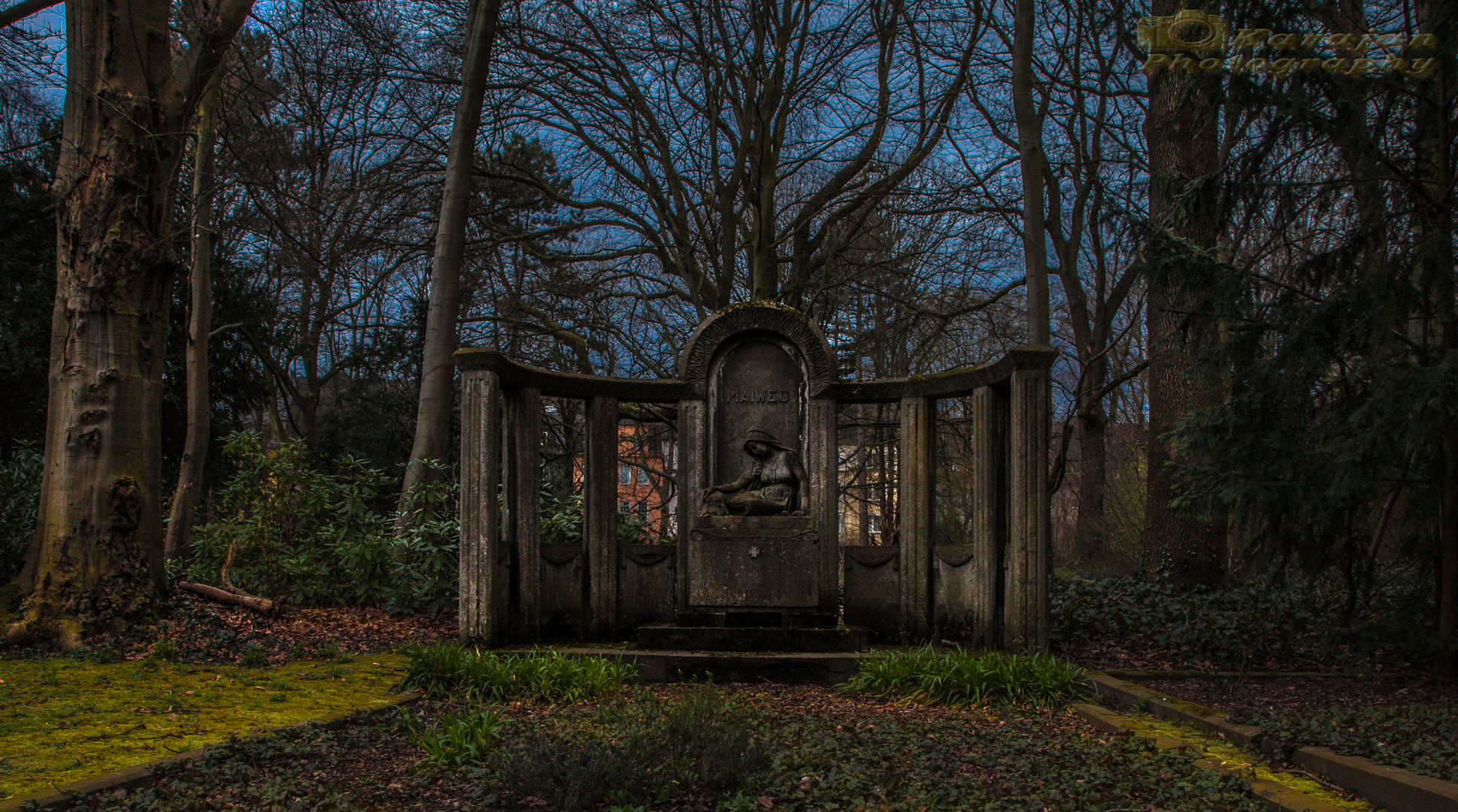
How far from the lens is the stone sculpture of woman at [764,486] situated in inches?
307

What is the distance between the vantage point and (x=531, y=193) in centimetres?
1570

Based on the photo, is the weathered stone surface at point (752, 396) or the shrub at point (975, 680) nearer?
the shrub at point (975, 680)

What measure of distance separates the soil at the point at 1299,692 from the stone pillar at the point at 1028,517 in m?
0.91

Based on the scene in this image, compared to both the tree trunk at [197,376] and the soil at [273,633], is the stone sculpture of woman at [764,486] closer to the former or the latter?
the soil at [273,633]

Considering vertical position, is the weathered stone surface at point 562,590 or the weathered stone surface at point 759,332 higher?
the weathered stone surface at point 759,332

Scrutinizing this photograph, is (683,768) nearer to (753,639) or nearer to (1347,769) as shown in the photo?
(1347,769)

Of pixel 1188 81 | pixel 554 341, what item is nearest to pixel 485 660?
pixel 1188 81

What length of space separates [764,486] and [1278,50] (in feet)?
16.5

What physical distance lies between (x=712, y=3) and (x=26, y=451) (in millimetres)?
9957

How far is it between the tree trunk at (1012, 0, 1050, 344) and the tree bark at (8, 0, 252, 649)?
7.57m

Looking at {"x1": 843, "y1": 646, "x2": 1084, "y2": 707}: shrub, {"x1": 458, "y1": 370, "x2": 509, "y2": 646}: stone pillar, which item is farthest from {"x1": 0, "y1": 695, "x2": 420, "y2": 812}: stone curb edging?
{"x1": 843, "y1": 646, "x2": 1084, "y2": 707}: shrub

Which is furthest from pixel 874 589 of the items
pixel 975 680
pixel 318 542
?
pixel 318 542

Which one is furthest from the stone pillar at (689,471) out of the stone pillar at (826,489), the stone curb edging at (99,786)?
the stone curb edging at (99,786)

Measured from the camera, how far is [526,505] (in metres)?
8.09
